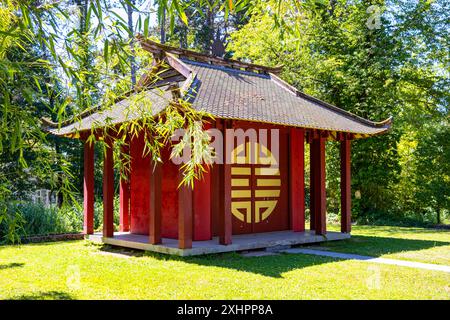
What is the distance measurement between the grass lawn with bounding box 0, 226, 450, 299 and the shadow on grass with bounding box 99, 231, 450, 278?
0.02 metres

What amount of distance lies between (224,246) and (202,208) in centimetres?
108

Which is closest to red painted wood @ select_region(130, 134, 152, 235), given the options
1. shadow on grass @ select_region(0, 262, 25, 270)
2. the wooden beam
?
the wooden beam

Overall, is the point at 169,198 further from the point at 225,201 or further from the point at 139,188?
the point at 225,201

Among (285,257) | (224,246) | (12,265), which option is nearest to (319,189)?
(285,257)

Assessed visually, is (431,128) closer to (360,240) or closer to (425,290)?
(360,240)

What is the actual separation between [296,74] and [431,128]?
6068mm

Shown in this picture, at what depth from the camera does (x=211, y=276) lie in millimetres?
7551

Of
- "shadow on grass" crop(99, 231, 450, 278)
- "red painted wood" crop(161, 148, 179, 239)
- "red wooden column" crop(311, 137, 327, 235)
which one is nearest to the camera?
"shadow on grass" crop(99, 231, 450, 278)

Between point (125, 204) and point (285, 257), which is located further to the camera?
point (125, 204)

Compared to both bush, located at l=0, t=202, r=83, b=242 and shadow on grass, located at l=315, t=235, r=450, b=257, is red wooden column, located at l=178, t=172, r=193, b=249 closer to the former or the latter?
shadow on grass, located at l=315, t=235, r=450, b=257

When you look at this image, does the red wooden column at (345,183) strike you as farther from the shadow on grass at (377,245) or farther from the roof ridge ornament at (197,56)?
the roof ridge ornament at (197,56)

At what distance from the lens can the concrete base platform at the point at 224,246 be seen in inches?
369

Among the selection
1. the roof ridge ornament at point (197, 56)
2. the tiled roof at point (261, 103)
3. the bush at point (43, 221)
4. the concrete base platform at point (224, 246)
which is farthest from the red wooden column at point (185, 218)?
the bush at point (43, 221)

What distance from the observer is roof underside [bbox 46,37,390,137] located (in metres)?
9.62
